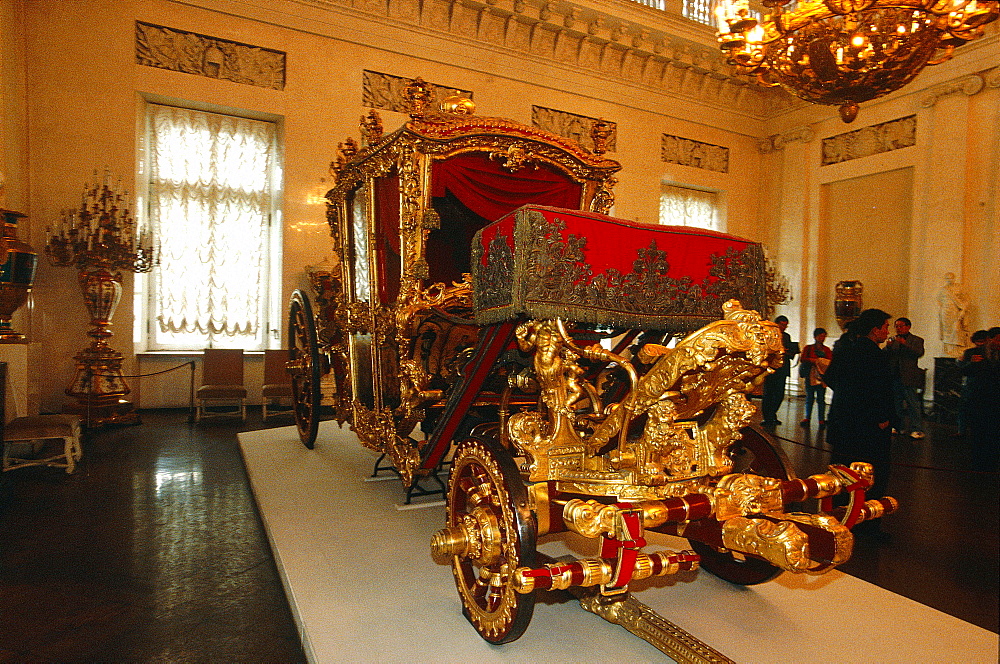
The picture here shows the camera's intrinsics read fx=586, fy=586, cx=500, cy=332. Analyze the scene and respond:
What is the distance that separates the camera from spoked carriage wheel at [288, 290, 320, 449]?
4.53 meters

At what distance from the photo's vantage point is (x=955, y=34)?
4234 millimetres

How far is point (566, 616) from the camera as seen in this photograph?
2225 mm

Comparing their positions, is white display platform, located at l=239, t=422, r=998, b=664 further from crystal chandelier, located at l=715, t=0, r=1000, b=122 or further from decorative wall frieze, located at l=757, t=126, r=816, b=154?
decorative wall frieze, located at l=757, t=126, r=816, b=154

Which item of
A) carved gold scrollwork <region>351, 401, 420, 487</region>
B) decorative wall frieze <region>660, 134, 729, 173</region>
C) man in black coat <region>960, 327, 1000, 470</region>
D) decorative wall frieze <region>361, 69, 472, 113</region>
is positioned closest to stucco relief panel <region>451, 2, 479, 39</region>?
decorative wall frieze <region>361, 69, 472, 113</region>

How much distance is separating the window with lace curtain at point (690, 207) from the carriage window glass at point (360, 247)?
830 cm

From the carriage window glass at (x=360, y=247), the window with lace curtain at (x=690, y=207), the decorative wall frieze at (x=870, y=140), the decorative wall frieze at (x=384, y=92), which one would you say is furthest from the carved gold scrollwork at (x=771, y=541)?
the decorative wall frieze at (x=870, y=140)

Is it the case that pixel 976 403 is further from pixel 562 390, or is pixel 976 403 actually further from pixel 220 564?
pixel 220 564

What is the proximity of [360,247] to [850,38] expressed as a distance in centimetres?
385

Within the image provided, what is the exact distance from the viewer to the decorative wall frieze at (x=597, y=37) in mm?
8688

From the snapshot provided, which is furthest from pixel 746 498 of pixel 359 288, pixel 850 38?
pixel 850 38

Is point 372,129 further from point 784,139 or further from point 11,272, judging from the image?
point 784,139

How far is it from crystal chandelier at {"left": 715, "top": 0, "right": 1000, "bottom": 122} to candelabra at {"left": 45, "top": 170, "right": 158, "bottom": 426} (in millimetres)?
6367

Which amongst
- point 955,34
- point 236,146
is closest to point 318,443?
point 236,146

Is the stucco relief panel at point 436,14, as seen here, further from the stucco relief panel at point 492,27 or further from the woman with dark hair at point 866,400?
the woman with dark hair at point 866,400
